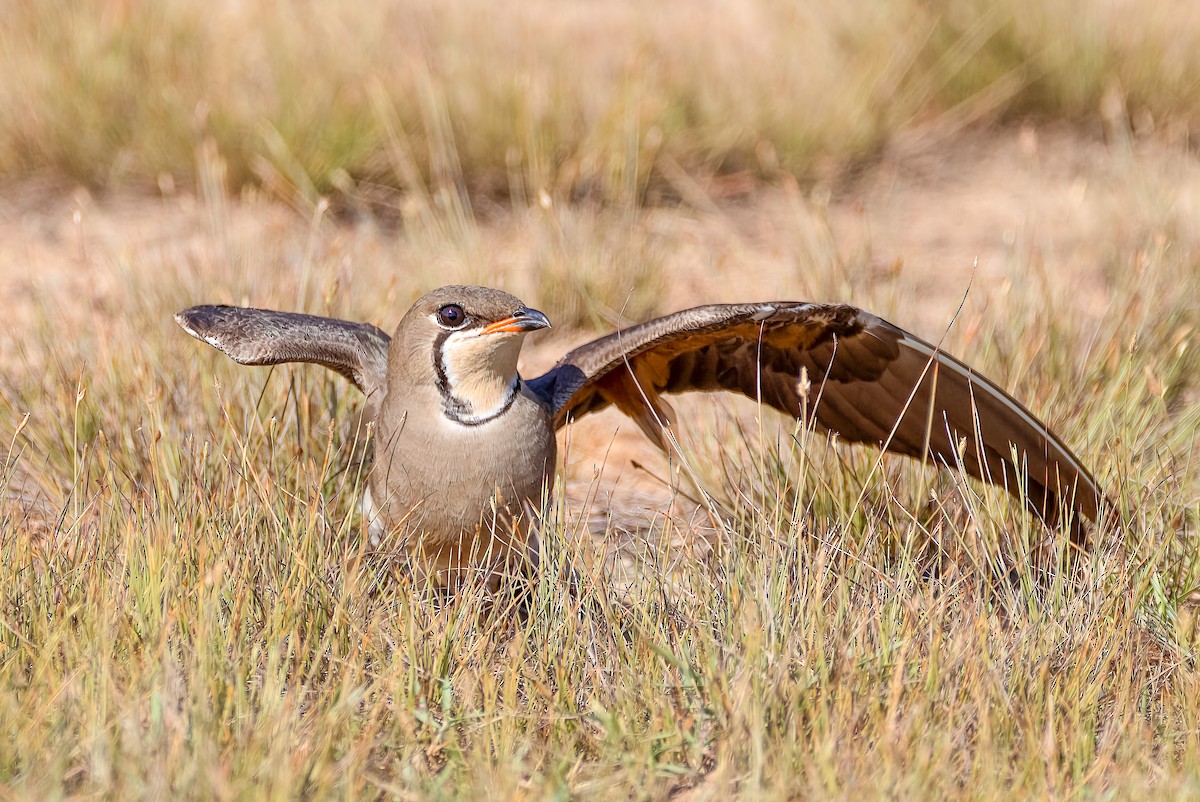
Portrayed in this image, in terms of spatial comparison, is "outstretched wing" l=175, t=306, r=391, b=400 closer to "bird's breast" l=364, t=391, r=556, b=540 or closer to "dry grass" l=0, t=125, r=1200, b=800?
"dry grass" l=0, t=125, r=1200, b=800

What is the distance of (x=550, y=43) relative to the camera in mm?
8789

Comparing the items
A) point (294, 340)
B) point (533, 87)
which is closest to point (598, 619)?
point (294, 340)

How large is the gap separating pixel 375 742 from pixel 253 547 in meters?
0.80

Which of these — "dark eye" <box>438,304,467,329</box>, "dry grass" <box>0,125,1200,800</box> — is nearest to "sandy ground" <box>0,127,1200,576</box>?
"dry grass" <box>0,125,1200,800</box>

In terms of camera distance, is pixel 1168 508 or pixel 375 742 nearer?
pixel 375 742

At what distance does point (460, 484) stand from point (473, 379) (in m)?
0.31

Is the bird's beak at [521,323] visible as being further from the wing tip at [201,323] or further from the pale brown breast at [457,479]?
the wing tip at [201,323]

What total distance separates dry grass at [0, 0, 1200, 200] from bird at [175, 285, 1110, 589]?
2838 millimetres

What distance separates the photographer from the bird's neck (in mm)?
4113

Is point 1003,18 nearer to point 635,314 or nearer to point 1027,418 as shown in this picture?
point 635,314

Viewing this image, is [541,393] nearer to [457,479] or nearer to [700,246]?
[457,479]

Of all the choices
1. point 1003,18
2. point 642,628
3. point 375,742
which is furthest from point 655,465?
point 1003,18

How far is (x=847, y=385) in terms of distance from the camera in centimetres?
459

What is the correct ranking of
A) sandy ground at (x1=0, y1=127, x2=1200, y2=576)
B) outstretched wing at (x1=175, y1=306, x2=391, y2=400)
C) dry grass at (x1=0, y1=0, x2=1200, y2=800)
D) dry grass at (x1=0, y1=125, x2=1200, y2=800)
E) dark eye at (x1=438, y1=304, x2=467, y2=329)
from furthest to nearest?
sandy ground at (x1=0, y1=127, x2=1200, y2=576)
outstretched wing at (x1=175, y1=306, x2=391, y2=400)
dark eye at (x1=438, y1=304, x2=467, y2=329)
dry grass at (x1=0, y1=0, x2=1200, y2=800)
dry grass at (x1=0, y1=125, x2=1200, y2=800)
